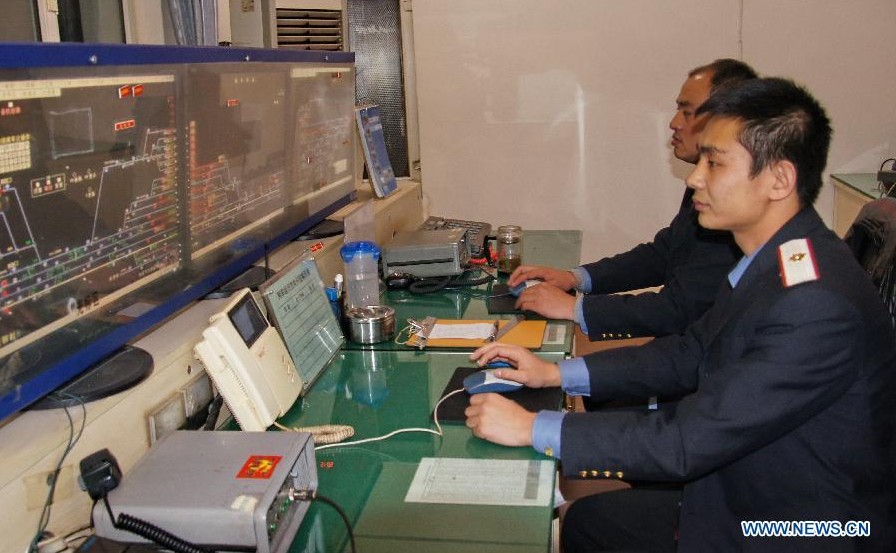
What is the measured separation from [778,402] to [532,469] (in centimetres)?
42

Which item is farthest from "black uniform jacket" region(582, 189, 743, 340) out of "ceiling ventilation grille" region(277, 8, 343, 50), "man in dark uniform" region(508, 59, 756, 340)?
"ceiling ventilation grille" region(277, 8, 343, 50)

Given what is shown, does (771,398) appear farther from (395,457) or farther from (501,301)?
(501,301)

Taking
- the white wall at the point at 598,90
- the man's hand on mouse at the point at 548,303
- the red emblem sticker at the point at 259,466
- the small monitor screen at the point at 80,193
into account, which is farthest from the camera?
the white wall at the point at 598,90

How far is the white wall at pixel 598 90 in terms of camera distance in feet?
11.4

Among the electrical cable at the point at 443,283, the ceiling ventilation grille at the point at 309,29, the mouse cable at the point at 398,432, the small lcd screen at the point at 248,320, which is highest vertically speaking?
the ceiling ventilation grille at the point at 309,29

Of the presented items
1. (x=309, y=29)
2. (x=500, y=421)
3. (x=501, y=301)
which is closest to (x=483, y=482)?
(x=500, y=421)

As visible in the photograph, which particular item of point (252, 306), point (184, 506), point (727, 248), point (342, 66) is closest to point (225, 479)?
point (184, 506)

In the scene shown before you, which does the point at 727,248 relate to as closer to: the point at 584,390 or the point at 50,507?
the point at 584,390

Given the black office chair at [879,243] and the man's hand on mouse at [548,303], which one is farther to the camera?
the man's hand on mouse at [548,303]

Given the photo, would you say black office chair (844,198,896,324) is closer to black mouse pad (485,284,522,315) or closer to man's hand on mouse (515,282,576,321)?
man's hand on mouse (515,282,576,321)

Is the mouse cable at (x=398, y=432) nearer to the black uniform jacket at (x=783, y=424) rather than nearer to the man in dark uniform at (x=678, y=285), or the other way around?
the black uniform jacket at (x=783, y=424)

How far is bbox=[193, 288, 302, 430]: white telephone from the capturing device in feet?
5.06

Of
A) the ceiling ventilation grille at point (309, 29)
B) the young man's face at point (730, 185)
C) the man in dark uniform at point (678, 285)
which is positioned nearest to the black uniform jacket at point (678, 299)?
the man in dark uniform at point (678, 285)

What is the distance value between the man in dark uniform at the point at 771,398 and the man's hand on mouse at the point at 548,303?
0.67 m
